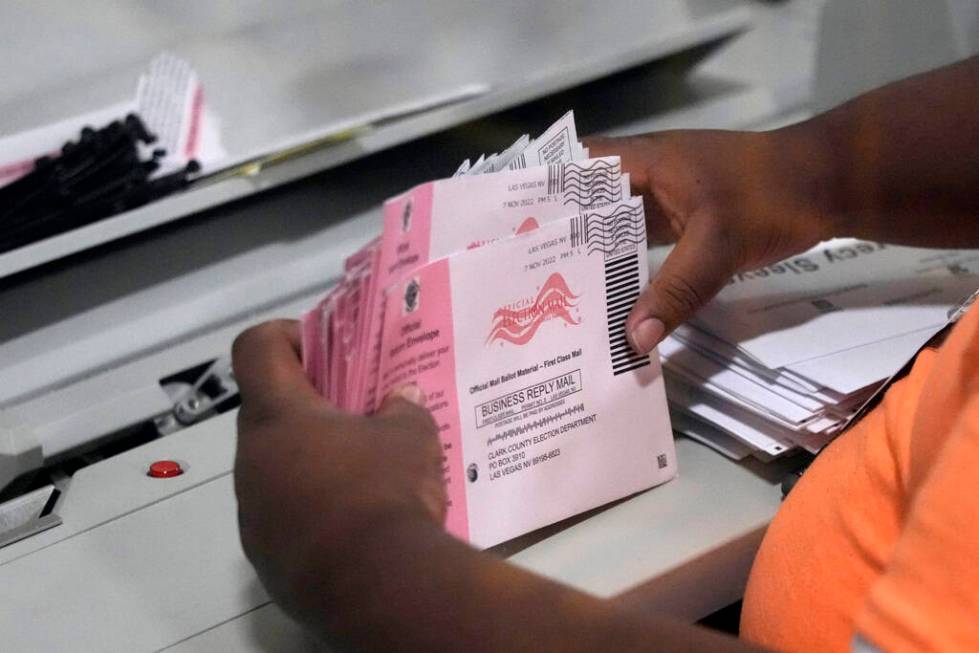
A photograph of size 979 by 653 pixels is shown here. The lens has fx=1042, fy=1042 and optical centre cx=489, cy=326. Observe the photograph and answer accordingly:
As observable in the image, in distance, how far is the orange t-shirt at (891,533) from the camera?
1.29ft

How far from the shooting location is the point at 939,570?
39cm

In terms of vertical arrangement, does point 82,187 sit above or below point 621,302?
above

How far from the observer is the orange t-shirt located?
1.29 feet

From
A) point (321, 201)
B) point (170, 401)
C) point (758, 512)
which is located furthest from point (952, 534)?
point (321, 201)

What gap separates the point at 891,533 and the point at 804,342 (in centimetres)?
27

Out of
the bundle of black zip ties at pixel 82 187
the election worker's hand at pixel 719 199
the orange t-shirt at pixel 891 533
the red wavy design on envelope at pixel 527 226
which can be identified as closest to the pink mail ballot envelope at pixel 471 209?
the red wavy design on envelope at pixel 527 226

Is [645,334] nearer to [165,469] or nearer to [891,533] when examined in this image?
[891,533]

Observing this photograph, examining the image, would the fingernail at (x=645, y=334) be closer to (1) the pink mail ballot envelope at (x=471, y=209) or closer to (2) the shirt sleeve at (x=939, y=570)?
(1) the pink mail ballot envelope at (x=471, y=209)

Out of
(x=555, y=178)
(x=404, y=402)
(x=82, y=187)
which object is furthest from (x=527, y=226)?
(x=82, y=187)

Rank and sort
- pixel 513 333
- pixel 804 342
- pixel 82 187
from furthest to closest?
1. pixel 82 187
2. pixel 804 342
3. pixel 513 333

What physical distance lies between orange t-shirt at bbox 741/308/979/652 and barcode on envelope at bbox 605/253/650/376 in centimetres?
13

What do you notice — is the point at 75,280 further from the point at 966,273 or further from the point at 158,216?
the point at 966,273

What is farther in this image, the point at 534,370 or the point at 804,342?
the point at 804,342

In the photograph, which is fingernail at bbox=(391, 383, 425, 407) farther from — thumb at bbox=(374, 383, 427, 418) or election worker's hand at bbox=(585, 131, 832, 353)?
election worker's hand at bbox=(585, 131, 832, 353)
